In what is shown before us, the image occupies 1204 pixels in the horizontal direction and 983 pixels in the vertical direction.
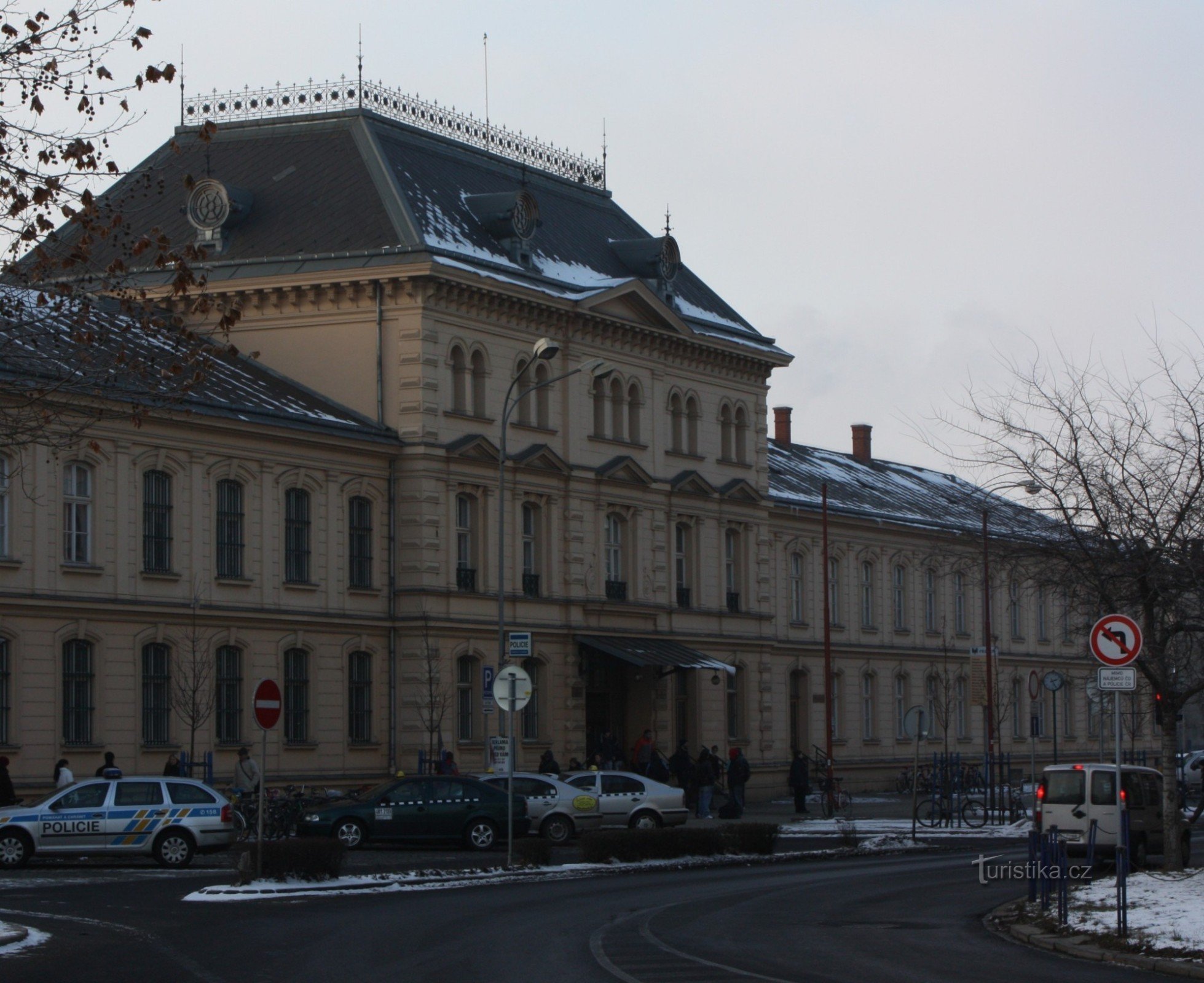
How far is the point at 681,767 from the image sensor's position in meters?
50.3

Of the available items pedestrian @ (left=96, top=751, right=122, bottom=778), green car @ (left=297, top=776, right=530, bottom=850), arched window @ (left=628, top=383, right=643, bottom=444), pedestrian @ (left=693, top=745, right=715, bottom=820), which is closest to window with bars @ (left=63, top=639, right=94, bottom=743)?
pedestrian @ (left=96, top=751, right=122, bottom=778)

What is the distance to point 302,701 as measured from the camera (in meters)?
46.2

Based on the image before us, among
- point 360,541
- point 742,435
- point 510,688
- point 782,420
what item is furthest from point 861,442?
point 510,688

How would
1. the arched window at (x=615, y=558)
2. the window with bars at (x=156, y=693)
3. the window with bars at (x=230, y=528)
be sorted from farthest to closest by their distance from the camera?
1. the arched window at (x=615, y=558)
2. the window with bars at (x=230, y=528)
3. the window with bars at (x=156, y=693)

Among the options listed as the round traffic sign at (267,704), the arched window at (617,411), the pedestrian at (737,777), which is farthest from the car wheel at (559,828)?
the arched window at (617,411)

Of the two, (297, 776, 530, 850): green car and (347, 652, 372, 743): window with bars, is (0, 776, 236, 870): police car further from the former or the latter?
(347, 652, 372, 743): window with bars

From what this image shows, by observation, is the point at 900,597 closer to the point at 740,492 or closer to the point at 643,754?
the point at 740,492

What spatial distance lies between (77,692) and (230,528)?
17.5 ft

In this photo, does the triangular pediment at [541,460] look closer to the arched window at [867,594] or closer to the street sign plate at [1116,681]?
the arched window at [867,594]

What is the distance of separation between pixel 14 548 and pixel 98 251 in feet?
41.7

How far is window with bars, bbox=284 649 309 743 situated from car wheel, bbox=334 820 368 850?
1003cm

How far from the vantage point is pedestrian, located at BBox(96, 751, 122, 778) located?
111ft

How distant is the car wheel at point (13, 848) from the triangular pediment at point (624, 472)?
24795 mm

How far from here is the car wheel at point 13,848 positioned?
102 feet
